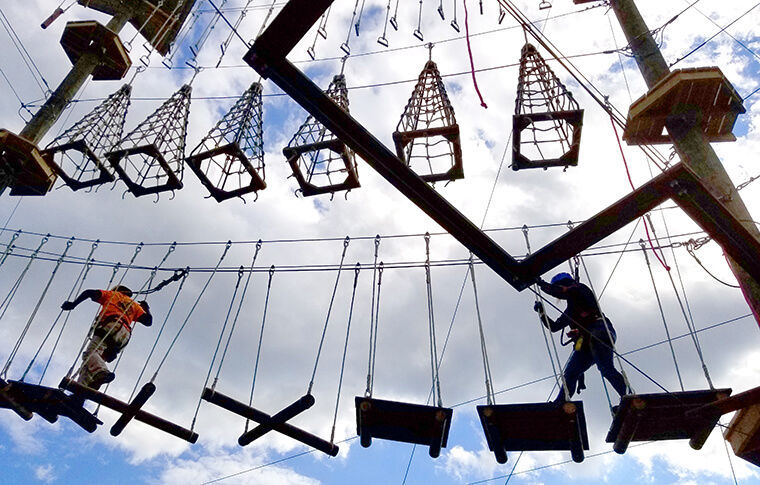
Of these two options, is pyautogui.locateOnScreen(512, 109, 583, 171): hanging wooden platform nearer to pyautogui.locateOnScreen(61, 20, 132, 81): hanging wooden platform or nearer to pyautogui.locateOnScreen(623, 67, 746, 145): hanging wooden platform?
pyautogui.locateOnScreen(623, 67, 746, 145): hanging wooden platform

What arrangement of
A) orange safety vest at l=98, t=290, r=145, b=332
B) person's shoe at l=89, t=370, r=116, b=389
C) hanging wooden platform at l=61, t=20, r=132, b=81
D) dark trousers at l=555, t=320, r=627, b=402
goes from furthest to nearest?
hanging wooden platform at l=61, t=20, r=132, b=81, orange safety vest at l=98, t=290, r=145, b=332, person's shoe at l=89, t=370, r=116, b=389, dark trousers at l=555, t=320, r=627, b=402

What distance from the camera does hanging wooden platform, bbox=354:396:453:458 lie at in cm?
355

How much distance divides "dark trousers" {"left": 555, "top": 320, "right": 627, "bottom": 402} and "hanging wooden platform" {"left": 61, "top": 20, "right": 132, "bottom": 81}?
298 inches

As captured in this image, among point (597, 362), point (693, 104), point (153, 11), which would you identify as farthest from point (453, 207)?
point (153, 11)

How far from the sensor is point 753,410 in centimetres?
303

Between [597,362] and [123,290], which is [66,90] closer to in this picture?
[123,290]

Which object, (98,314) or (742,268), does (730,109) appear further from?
(98,314)

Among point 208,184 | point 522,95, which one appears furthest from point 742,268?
point 208,184

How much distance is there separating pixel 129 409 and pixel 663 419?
3.75 meters

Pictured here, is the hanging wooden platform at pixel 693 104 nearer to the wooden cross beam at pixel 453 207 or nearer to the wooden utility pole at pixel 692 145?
the wooden utility pole at pixel 692 145

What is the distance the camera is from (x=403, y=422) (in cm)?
363

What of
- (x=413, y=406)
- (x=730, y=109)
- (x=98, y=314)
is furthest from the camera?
(x=98, y=314)

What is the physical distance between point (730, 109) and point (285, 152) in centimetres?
331

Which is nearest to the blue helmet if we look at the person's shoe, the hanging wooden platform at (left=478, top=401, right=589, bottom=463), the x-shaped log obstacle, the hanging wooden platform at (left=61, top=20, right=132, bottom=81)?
the hanging wooden platform at (left=478, top=401, right=589, bottom=463)
